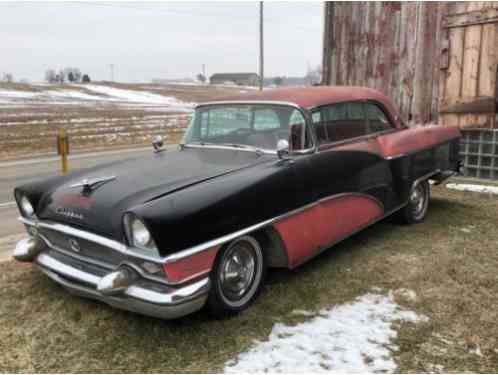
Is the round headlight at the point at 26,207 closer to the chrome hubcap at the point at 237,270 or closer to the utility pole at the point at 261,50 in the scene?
the chrome hubcap at the point at 237,270

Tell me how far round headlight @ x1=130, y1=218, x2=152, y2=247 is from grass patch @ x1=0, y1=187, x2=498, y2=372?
0.67m

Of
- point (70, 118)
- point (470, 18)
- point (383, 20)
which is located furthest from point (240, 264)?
point (70, 118)

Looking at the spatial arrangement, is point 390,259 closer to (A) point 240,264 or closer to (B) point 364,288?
(B) point 364,288

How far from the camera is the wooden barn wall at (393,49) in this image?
7.79 metres

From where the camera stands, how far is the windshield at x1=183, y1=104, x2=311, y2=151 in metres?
4.05

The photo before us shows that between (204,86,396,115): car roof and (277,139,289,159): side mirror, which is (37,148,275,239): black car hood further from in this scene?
(204,86,396,115): car roof

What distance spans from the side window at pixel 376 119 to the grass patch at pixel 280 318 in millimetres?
1227

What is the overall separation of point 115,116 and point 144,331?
24.5 metres

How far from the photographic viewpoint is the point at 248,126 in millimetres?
4379

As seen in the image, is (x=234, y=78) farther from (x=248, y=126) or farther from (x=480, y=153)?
(x=248, y=126)

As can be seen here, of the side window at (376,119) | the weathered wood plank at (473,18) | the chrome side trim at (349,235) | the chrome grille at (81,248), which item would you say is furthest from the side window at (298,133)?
the weathered wood plank at (473,18)

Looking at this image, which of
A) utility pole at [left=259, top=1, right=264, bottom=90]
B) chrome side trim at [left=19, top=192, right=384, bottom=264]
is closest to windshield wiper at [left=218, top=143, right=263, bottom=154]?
chrome side trim at [left=19, top=192, right=384, bottom=264]

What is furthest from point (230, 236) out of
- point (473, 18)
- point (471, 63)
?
point (473, 18)

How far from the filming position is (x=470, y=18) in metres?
7.22
